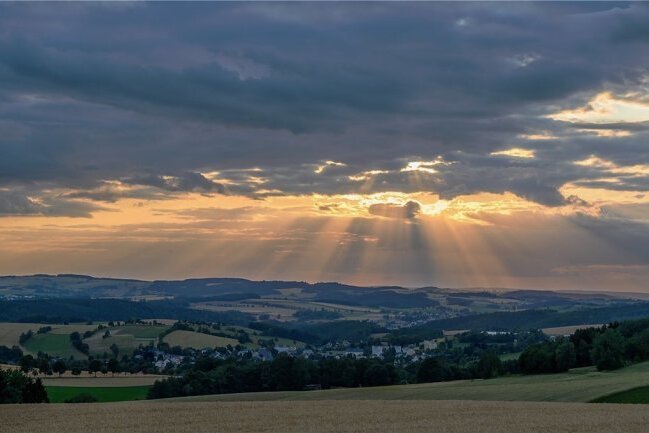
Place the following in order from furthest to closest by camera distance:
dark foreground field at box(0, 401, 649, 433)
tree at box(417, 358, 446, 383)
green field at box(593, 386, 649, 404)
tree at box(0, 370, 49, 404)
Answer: tree at box(417, 358, 446, 383) → tree at box(0, 370, 49, 404) → green field at box(593, 386, 649, 404) → dark foreground field at box(0, 401, 649, 433)

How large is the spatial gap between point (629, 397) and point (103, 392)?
7764cm

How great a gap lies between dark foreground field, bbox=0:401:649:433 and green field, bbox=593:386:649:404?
15.4 feet

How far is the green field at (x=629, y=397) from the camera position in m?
55.2

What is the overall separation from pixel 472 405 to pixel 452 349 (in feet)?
478

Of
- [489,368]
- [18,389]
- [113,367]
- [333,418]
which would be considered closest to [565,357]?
[489,368]

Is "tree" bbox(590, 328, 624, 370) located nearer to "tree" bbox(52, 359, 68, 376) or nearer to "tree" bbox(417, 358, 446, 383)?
"tree" bbox(417, 358, 446, 383)

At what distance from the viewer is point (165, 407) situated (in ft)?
183

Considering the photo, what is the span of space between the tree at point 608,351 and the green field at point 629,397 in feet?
100

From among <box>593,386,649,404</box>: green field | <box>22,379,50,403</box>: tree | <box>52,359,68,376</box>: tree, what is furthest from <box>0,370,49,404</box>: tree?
<box>52,359,68,376</box>: tree

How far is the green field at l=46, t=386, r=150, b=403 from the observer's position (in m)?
104

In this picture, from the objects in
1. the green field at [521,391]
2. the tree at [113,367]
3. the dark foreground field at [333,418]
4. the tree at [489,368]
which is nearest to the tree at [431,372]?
the tree at [489,368]

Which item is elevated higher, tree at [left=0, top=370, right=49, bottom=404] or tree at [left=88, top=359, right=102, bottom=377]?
tree at [left=0, top=370, right=49, bottom=404]

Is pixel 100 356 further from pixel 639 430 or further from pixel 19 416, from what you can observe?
pixel 639 430

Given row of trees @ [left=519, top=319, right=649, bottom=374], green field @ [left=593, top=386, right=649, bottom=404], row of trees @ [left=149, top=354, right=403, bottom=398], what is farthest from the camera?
row of trees @ [left=149, top=354, right=403, bottom=398]
